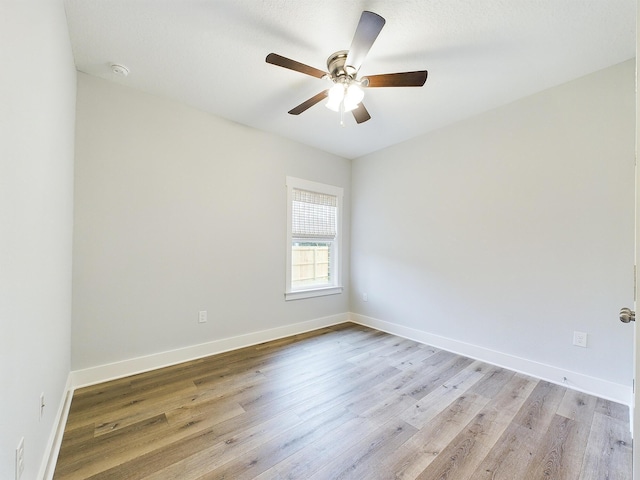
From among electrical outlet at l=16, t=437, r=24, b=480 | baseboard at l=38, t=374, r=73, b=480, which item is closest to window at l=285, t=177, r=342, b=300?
baseboard at l=38, t=374, r=73, b=480

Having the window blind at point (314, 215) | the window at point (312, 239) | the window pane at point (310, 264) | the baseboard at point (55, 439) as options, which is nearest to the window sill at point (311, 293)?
the window at point (312, 239)

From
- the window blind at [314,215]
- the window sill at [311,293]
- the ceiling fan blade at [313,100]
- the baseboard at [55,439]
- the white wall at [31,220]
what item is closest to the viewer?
the white wall at [31,220]

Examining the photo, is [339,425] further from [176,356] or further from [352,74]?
[352,74]

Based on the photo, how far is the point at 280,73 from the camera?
7.25 feet

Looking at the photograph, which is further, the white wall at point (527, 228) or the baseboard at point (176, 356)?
the baseboard at point (176, 356)

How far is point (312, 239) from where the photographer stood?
3.87 metres

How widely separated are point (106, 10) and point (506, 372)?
4.16 m

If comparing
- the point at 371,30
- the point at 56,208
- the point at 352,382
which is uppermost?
the point at 371,30

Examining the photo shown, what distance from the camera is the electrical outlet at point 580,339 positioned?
2232mm

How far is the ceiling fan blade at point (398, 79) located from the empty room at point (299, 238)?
23 millimetres

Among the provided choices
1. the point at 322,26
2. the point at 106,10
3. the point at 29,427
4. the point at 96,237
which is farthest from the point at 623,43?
the point at 96,237

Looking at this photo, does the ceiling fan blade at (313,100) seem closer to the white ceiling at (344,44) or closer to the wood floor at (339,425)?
the white ceiling at (344,44)

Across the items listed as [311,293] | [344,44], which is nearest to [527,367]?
[311,293]

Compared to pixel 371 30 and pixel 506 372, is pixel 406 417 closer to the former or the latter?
pixel 506 372
